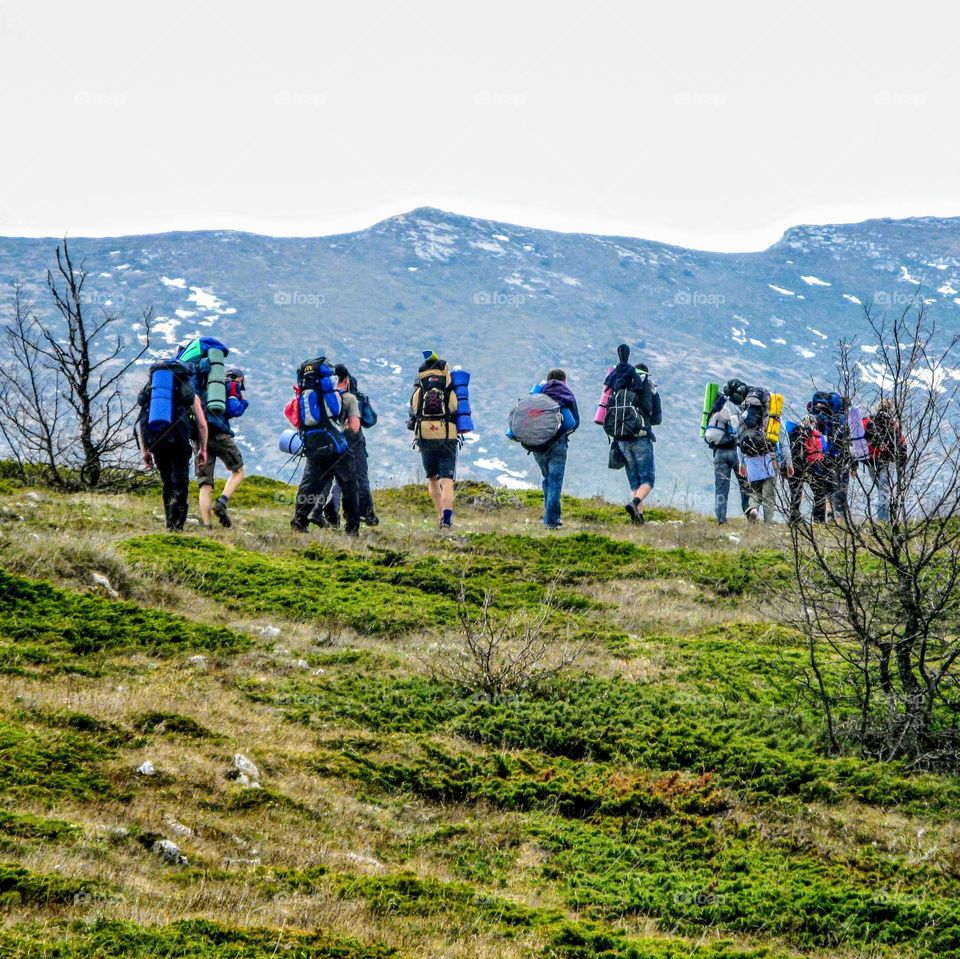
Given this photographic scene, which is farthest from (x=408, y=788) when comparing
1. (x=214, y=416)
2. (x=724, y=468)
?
(x=724, y=468)

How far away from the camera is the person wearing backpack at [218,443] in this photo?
1493 cm

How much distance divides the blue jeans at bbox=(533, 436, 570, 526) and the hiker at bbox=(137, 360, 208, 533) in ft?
17.2

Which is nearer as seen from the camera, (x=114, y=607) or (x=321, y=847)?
(x=321, y=847)

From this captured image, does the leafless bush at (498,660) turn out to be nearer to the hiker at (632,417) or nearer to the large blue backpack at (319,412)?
the large blue backpack at (319,412)

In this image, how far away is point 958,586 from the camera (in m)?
8.51

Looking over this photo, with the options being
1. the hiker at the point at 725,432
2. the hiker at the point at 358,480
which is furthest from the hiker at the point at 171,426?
the hiker at the point at 725,432

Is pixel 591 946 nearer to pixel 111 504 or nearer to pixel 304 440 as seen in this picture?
pixel 304 440

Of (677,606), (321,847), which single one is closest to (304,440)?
(677,606)

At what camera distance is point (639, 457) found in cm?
1794

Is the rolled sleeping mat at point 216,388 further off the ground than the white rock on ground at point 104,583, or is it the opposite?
the rolled sleeping mat at point 216,388

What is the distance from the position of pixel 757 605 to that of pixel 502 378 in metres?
170

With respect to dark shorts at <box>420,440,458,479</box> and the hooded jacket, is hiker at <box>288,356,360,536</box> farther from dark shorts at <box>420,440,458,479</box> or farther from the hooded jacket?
the hooded jacket

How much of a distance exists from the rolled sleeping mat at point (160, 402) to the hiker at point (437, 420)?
3.90 meters

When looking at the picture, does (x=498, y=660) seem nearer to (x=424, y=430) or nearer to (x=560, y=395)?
(x=424, y=430)
